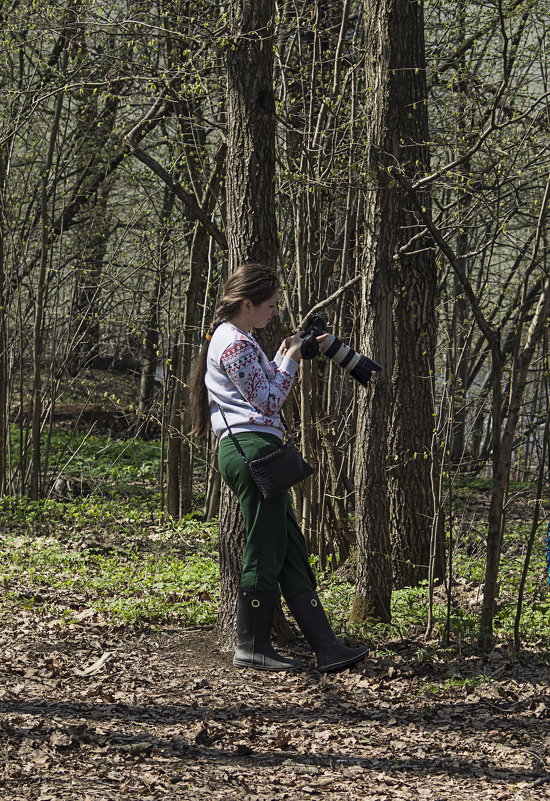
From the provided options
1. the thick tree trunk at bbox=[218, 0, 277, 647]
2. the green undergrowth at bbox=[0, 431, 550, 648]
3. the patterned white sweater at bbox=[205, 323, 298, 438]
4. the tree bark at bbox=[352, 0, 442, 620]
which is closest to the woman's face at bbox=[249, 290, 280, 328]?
the patterned white sweater at bbox=[205, 323, 298, 438]

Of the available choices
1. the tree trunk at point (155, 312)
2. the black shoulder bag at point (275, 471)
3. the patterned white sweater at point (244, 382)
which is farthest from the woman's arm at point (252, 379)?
the tree trunk at point (155, 312)

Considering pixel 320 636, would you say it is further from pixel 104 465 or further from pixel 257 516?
pixel 104 465

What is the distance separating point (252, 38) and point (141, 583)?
3934mm

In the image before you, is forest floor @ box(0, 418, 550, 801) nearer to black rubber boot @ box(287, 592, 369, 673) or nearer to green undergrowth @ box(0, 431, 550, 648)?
green undergrowth @ box(0, 431, 550, 648)

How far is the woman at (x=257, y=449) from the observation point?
13.9 feet

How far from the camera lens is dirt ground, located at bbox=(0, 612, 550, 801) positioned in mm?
3287

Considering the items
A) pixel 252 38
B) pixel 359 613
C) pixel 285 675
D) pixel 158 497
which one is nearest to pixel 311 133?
pixel 252 38

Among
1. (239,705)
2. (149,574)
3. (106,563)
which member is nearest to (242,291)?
(239,705)

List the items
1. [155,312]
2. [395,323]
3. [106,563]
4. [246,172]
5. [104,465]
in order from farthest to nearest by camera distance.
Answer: [104,465] → [155,312] → [106,563] → [395,323] → [246,172]

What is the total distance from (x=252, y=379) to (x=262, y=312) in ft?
1.28

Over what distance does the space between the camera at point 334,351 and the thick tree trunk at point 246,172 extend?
0.45m

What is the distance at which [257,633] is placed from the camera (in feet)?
14.4

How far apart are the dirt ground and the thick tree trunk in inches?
22.0

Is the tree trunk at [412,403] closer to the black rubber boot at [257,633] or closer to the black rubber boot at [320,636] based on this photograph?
the black rubber boot at [320,636]
